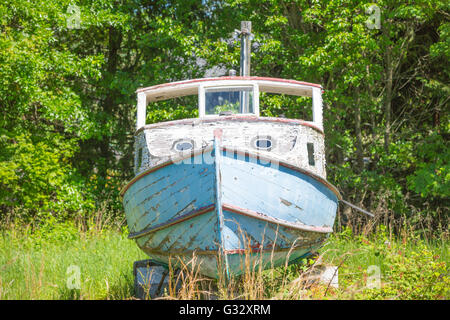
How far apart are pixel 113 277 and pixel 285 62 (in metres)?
6.82

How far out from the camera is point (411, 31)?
1131 cm

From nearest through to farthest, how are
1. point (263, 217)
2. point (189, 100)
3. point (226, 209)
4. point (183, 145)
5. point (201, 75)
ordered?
point (226, 209)
point (263, 217)
point (183, 145)
point (201, 75)
point (189, 100)

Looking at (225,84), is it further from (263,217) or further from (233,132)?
(263,217)

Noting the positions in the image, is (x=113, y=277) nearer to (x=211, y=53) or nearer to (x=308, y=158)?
(x=308, y=158)

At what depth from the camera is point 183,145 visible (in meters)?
5.23

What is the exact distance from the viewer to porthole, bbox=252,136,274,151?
16.9 feet

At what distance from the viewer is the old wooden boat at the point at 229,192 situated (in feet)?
15.2

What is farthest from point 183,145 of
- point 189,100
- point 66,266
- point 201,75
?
point 189,100

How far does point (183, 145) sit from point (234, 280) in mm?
1552

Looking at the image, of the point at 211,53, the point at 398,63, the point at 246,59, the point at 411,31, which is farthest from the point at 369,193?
the point at 246,59

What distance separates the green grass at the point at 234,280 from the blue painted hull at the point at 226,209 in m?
0.27

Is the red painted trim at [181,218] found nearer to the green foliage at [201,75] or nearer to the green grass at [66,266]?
the green grass at [66,266]

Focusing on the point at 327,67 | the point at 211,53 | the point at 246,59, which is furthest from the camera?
the point at 211,53

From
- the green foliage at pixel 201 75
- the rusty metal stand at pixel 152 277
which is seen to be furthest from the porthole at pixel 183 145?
the green foliage at pixel 201 75
